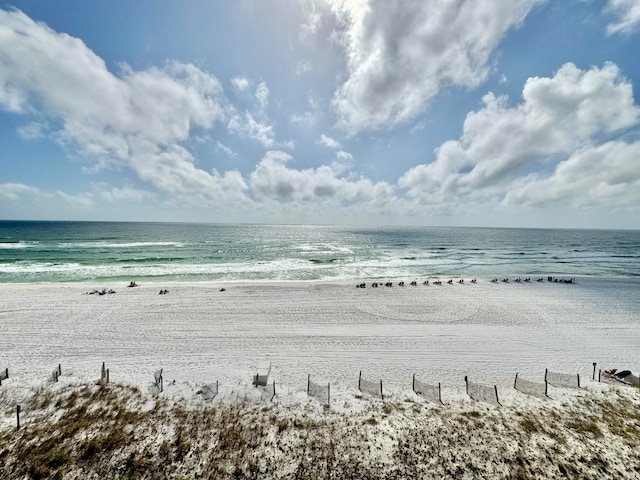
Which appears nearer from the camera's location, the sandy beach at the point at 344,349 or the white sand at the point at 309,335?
the sandy beach at the point at 344,349

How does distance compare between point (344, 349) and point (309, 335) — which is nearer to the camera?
point (344, 349)

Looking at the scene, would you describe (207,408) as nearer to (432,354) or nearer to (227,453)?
(227,453)

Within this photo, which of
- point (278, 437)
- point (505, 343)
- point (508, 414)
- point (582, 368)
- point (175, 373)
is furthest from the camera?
point (505, 343)

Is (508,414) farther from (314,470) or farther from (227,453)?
(227,453)

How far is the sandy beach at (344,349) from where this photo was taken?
421 inches

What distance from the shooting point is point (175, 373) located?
45.5 feet

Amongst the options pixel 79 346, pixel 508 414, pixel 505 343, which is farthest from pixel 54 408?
pixel 505 343

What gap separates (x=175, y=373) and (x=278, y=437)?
296 inches

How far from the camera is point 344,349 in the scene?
55.5 ft

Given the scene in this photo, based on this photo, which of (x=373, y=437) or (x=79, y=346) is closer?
(x=373, y=437)

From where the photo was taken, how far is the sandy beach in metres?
10.7

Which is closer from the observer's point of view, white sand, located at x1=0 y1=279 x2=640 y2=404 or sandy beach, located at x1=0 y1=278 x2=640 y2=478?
sandy beach, located at x1=0 y1=278 x2=640 y2=478

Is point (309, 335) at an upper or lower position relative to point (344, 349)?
upper

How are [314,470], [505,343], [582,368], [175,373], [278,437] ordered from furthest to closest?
1. [505,343]
2. [582,368]
3. [175,373]
4. [278,437]
5. [314,470]
